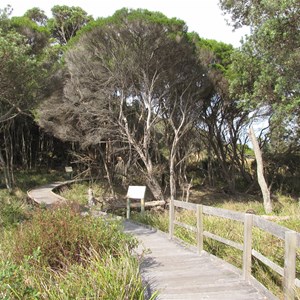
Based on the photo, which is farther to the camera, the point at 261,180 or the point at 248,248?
the point at 261,180

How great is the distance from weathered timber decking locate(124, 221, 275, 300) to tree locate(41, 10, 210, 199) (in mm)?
11285

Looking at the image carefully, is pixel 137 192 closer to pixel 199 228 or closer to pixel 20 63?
pixel 20 63

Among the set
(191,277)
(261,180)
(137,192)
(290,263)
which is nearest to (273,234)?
(290,263)

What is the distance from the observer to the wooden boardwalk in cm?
430

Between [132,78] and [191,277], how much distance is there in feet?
45.0

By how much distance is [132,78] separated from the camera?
17.7m

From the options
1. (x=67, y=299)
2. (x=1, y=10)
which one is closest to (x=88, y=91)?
(x=1, y=10)

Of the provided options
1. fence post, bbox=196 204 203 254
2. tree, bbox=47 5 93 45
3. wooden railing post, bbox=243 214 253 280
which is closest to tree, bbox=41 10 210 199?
fence post, bbox=196 204 203 254

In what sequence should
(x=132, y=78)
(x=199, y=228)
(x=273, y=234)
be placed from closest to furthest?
(x=273, y=234)
(x=199, y=228)
(x=132, y=78)

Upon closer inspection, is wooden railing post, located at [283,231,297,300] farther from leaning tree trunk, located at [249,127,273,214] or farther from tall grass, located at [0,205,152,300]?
leaning tree trunk, located at [249,127,273,214]

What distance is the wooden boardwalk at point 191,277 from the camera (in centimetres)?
430

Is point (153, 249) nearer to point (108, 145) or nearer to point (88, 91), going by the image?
point (88, 91)

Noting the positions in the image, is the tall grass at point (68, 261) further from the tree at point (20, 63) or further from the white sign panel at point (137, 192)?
the tree at point (20, 63)

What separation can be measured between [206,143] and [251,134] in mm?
9734
